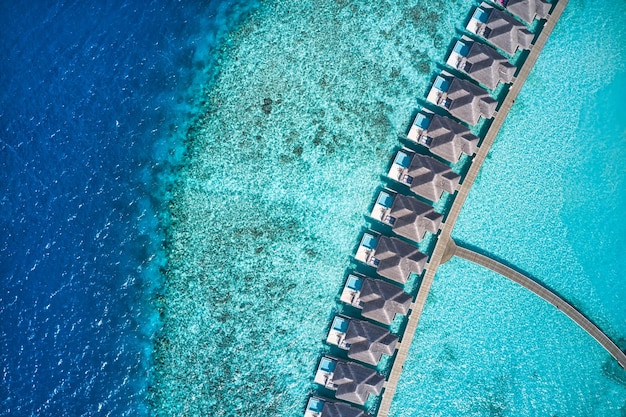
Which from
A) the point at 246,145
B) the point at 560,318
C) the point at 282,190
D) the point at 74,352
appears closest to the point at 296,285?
the point at 282,190

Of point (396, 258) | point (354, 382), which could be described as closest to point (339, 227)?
point (396, 258)

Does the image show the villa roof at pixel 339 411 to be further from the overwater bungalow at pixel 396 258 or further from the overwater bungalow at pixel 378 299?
the overwater bungalow at pixel 396 258

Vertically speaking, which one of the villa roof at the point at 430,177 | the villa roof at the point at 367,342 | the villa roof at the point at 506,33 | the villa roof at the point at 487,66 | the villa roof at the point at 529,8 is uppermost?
the villa roof at the point at 529,8

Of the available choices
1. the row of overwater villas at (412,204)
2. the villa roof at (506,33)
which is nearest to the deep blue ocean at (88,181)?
the row of overwater villas at (412,204)

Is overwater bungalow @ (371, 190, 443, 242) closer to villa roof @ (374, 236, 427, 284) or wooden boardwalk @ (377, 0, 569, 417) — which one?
villa roof @ (374, 236, 427, 284)

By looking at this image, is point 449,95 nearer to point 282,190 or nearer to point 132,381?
point 282,190

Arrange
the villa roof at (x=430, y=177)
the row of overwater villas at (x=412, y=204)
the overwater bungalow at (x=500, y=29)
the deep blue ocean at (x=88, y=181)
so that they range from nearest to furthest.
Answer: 1. the row of overwater villas at (x=412, y=204)
2. the villa roof at (x=430, y=177)
3. the overwater bungalow at (x=500, y=29)
4. the deep blue ocean at (x=88, y=181)
